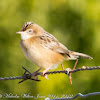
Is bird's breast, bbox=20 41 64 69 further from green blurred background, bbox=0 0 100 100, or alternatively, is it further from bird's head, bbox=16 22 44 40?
green blurred background, bbox=0 0 100 100

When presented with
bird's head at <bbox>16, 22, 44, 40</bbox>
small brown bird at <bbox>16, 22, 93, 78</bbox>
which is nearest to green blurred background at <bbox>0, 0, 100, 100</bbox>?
small brown bird at <bbox>16, 22, 93, 78</bbox>

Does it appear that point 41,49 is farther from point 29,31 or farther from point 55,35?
point 55,35

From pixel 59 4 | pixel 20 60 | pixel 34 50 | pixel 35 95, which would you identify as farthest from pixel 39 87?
pixel 59 4

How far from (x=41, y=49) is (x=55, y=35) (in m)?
1.88

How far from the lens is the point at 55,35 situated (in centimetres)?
645

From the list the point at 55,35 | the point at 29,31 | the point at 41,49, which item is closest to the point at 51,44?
the point at 41,49

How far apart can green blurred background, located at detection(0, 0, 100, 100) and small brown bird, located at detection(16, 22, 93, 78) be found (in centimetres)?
112

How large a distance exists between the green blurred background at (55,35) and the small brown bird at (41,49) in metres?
1.12

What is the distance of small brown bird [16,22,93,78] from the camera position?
178 inches

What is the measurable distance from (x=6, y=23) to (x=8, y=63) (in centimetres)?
78

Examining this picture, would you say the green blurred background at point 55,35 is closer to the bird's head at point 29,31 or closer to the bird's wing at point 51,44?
the bird's wing at point 51,44

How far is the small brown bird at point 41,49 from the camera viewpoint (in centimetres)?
453

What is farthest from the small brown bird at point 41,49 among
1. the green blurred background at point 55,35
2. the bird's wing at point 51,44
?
the green blurred background at point 55,35

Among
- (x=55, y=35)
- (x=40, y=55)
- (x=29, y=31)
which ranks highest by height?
(x=29, y=31)
